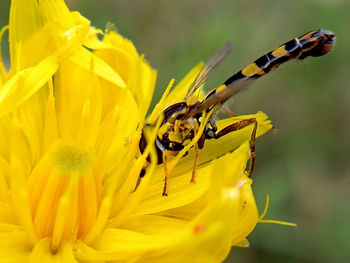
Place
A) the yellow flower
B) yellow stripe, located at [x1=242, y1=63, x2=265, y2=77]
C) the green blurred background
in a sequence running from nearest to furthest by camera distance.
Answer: the yellow flower → yellow stripe, located at [x1=242, y1=63, x2=265, y2=77] → the green blurred background

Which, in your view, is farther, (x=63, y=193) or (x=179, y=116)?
(x=179, y=116)

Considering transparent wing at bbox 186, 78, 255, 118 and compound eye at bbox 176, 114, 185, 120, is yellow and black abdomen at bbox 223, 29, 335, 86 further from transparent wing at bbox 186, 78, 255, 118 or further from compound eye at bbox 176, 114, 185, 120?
compound eye at bbox 176, 114, 185, 120

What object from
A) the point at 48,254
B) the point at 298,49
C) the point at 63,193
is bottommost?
the point at 48,254

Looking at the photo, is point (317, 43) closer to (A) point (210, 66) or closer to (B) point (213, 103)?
(A) point (210, 66)

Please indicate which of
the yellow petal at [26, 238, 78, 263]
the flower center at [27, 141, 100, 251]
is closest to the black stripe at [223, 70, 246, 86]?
the flower center at [27, 141, 100, 251]

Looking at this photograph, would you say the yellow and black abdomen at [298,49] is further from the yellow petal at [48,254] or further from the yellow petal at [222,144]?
the yellow petal at [48,254]

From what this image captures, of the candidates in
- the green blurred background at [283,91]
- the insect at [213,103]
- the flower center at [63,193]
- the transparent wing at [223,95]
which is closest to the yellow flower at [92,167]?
the flower center at [63,193]

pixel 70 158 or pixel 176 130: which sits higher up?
pixel 176 130

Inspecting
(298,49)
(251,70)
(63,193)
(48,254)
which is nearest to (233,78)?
(251,70)
